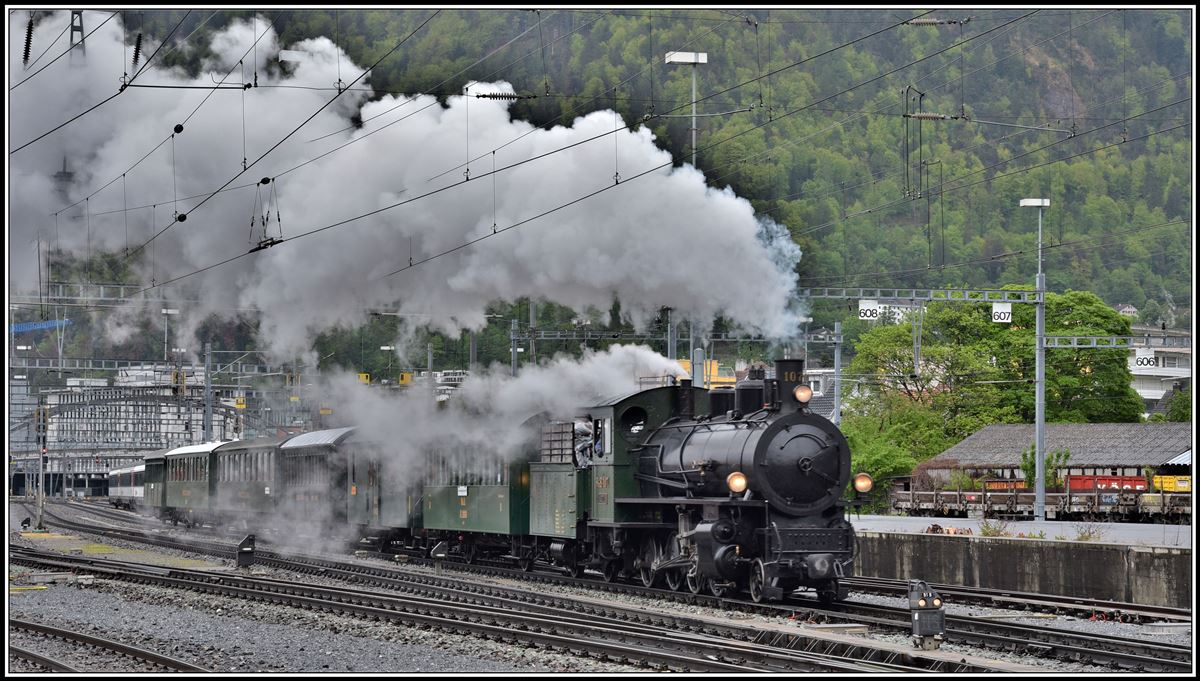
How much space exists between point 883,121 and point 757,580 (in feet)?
259

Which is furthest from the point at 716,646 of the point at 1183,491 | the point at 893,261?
the point at 893,261

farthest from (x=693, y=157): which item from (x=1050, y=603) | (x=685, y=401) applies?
(x=1050, y=603)

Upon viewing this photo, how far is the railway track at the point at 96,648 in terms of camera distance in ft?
46.0

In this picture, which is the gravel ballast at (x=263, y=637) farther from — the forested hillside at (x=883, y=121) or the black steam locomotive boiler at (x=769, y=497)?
the forested hillside at (x=883, y=121)

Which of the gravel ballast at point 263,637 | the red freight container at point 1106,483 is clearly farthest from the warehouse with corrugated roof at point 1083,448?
the gravel ballast at point 263,637

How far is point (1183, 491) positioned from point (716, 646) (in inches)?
1466

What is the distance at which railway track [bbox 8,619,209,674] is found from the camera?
1402cm

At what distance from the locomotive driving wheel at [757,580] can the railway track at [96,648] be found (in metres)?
8.39

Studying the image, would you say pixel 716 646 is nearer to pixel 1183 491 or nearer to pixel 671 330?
pixel 671 330

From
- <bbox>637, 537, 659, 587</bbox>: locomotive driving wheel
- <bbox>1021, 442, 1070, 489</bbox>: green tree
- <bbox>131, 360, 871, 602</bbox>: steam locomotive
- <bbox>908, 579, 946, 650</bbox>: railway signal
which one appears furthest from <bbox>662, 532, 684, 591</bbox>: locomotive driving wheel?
<bbox>1021, 442, 1070, 489</bbox>: green tree

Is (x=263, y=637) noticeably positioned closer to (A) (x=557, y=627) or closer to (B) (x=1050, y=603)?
(A) (x=557, y=627)

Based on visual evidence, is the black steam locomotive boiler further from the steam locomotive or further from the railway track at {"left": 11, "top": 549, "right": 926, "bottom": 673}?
the railway track at {"left": 11, "top": 549, "right": 926, "bottom": 673}

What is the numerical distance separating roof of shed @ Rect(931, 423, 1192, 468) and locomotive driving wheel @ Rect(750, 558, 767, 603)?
36.1 m

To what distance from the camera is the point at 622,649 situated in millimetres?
14344
